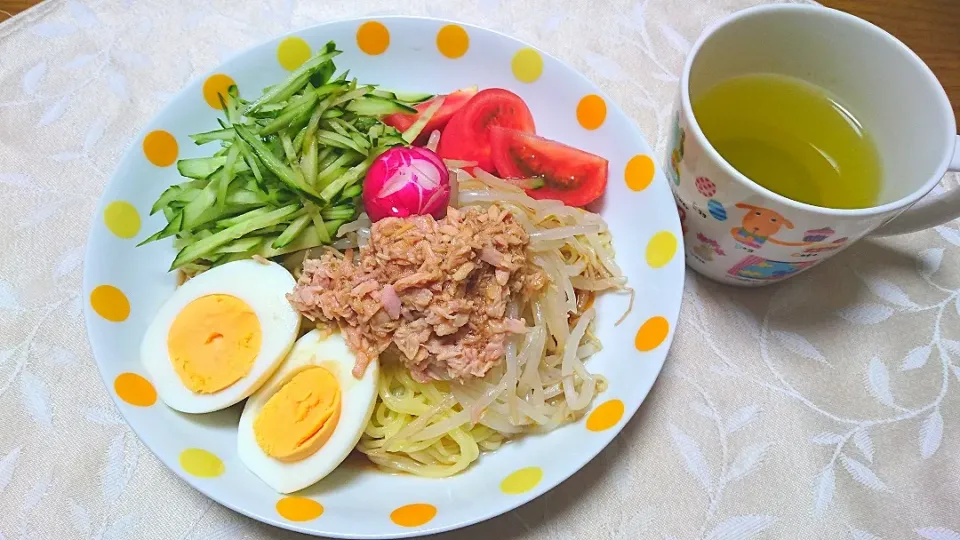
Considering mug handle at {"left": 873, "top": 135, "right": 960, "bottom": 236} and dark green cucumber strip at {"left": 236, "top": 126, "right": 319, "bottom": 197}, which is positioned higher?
dark green cucumber strip at {"left": 236, "top": 126, "right": 319, "bottom": 197}

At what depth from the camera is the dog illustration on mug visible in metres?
1.43

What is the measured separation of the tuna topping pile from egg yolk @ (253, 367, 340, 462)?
0.10 meters

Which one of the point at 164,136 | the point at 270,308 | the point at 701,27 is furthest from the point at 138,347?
the point at 701,27

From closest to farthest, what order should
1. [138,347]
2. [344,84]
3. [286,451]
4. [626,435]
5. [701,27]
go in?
1. [286,451]
2. [138,347]
3. [626,435]
4. [344,84]
5. [701,27]

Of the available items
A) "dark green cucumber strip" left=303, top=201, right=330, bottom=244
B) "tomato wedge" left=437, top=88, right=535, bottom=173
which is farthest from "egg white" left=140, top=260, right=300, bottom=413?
"tomato wedge" left=437, top=88, right=535, bottom=173

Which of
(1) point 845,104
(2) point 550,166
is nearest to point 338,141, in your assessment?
(2) point 550,166

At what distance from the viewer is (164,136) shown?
5.92 ft

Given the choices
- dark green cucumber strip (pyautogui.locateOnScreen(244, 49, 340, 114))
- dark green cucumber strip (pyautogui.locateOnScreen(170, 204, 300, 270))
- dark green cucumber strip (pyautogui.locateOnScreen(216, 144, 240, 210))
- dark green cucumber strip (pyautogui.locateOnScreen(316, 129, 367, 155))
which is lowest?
dark green cucumber strip (pyautogui.locateOnScreen(170, 204, 300, 270))

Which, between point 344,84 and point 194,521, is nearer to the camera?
point 194,521

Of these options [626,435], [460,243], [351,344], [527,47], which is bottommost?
[626,435]

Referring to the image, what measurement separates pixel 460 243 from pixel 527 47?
29.1 inches

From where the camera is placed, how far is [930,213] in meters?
1.55

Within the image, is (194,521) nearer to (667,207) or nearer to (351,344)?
(351,344)

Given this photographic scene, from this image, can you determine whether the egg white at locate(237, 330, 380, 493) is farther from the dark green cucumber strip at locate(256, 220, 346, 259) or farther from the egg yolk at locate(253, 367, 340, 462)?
the dark green cucumber strip at locate(256, 220, 346, 259)
